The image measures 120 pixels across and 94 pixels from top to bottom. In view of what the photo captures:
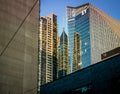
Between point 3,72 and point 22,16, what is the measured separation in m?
8.48

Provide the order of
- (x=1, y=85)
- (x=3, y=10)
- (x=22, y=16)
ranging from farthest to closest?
(x=22, y=16)
(x=3, y=10)
(x=1, y=85)

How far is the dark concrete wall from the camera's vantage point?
33.8m

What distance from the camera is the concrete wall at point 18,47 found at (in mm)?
34219

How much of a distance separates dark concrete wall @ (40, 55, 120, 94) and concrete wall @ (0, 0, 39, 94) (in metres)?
5.41

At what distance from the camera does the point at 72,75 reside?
40969 mm

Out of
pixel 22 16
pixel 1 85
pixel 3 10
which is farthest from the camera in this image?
pixel 22 16

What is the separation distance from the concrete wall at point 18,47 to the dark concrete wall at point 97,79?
5.41m

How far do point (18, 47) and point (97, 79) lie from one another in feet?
33.6

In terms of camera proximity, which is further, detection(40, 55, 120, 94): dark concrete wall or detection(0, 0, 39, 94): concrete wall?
detection(0, 0, 39, 94): concrete wall

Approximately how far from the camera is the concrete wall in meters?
34.2

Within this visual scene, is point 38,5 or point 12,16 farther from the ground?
point 38,5

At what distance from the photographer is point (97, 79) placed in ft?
118

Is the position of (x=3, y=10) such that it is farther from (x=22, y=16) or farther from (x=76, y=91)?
(x=76, y=91)

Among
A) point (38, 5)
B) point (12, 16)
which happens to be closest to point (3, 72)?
point (12, 16)
